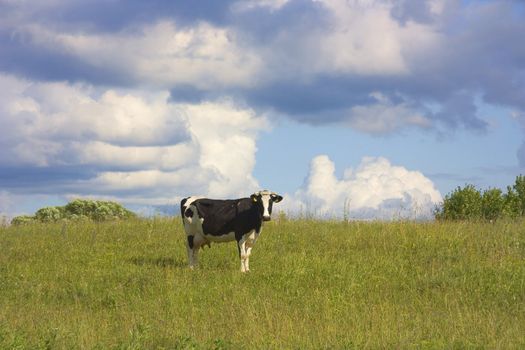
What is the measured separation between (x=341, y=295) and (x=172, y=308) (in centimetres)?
382

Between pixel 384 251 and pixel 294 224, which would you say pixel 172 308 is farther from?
pixel 294 224

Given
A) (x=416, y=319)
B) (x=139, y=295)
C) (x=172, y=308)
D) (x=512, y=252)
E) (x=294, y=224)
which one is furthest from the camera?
(x=294, y=224)

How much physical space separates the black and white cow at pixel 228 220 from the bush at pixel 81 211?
16.0 metres

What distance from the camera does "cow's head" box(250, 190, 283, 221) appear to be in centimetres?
1836

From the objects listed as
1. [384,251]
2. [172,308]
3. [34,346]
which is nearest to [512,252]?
[384,251]

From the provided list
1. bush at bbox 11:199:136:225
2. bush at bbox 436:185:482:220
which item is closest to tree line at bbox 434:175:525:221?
bush at bbox 436:185:482:220

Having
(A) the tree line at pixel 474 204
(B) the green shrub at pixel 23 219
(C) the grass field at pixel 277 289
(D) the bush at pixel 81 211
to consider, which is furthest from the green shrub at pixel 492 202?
(B) the green shrub at pixel 23 219

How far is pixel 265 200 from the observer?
1850 centimetres

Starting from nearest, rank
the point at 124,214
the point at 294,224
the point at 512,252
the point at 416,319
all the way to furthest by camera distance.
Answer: the point at 416,319, the point at 512,252, the point at 294,224, the point at 124,214

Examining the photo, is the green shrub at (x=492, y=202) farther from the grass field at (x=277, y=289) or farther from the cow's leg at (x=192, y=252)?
the cow's leg at (x=192, y=252)

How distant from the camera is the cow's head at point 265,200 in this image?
18359 millimetres

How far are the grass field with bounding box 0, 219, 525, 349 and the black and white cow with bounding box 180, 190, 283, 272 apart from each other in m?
0.69

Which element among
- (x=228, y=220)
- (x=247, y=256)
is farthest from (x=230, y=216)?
(x=247, y=256)

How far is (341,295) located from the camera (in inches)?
614
